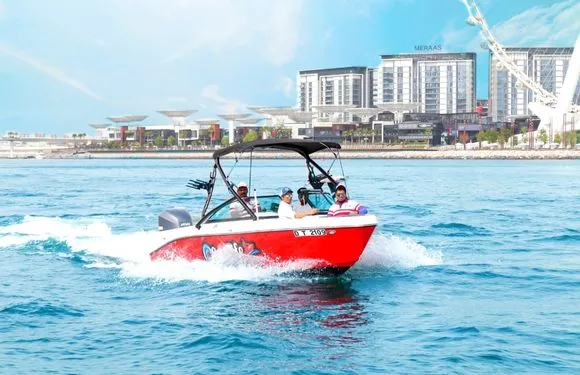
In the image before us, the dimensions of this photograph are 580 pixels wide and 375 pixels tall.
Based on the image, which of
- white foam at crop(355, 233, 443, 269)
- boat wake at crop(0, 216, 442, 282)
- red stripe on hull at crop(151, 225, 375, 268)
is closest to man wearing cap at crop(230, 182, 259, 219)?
red stripe on hull at crop(151, 225, 375, 268)

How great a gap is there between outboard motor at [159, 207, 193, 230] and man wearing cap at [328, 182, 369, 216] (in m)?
3.42

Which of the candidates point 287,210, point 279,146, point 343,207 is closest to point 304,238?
point 287,210

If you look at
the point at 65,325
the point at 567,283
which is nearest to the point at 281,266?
the point at 65,325

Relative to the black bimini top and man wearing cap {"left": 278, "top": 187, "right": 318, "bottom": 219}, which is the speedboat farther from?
man wearing cap {"left": 278, "top": 187, "right": 318, "bottom": 219}

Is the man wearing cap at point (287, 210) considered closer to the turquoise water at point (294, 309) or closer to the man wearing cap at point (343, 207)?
the man wearing cap at point (343, 207)

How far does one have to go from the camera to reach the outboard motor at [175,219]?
750 inches

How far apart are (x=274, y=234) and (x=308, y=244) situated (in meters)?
0.65

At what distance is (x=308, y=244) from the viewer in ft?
55.6

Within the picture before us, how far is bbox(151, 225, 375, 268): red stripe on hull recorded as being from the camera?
1686 centimetres

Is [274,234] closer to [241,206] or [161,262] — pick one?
[241,206]

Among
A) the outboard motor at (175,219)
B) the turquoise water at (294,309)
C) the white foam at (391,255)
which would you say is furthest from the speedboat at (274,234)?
the white foam at (391,255)

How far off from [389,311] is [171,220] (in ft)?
19.0

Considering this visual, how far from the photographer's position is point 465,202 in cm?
4281

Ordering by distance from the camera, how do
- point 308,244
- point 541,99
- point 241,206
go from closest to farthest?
point 308,244
point 241,206
point 541,99
